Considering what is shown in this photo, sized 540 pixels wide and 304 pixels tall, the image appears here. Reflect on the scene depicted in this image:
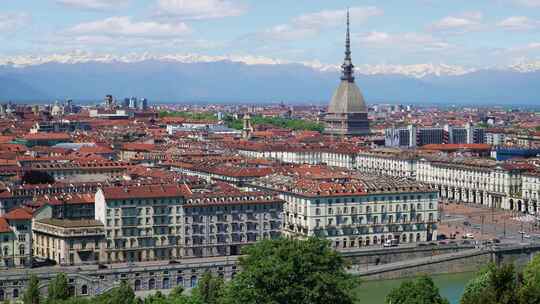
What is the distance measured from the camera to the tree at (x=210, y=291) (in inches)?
1799

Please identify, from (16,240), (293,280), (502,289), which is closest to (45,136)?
(16,240)

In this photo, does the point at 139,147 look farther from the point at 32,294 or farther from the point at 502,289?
the point at 502,289

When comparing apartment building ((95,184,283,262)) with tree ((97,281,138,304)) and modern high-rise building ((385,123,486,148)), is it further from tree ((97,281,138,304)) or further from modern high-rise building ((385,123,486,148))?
modern high-rise building ((385,123,486,148))

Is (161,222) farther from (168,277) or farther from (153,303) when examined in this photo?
(153,303)

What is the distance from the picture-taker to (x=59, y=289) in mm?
48531

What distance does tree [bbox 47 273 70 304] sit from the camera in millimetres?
48156

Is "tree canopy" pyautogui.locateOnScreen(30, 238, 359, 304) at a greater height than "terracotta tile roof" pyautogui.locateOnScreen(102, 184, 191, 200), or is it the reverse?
"terracotta tile roof" pyautogui.locateOnScreen(102, 184, 191, 200)

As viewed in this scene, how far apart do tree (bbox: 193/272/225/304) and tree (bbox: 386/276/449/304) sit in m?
7.27

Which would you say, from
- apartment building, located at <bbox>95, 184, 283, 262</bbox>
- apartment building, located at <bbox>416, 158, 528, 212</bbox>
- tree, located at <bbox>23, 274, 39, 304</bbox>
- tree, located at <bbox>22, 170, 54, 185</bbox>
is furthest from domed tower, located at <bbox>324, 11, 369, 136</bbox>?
tree, located at <bbox>23, 274, 39, 304</bbox>

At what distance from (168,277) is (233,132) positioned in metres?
104

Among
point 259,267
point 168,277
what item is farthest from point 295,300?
point 168,277

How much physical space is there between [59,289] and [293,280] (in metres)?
12.2

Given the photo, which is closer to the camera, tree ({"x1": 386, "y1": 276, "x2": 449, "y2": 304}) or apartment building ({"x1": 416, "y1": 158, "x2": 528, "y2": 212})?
tree ({"x1": 386, "y1": 276, "x2": 449, "y2": 304})

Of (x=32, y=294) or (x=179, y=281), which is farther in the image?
(x=179, y=281)
